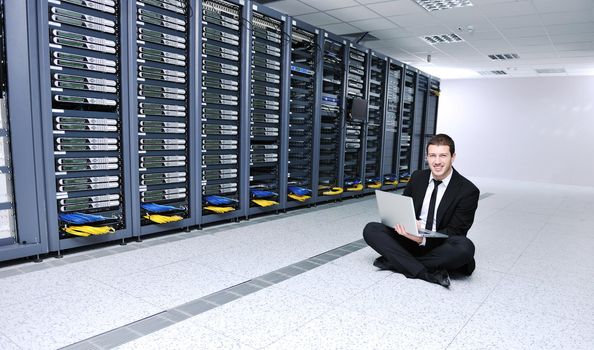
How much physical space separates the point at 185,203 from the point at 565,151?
1042cm

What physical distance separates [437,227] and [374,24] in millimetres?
4612

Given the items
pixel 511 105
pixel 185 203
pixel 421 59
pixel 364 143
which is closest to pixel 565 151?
pixel 511 105

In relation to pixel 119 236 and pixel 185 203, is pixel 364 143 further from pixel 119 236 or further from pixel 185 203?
pixel 119 236

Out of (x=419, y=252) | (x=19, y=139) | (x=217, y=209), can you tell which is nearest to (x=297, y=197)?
(x=217, y=209)

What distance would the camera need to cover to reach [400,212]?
2453mm

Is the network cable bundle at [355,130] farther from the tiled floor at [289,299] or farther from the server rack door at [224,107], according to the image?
the tiled floor at [289,299]

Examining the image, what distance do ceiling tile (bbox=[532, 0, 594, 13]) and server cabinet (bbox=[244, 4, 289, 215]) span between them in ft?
11.0

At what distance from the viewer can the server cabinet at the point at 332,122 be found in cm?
540

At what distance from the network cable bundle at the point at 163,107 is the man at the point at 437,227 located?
188 cm

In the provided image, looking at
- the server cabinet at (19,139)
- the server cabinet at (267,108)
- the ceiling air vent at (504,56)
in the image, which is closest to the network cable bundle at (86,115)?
the server cabinet at (19,139)

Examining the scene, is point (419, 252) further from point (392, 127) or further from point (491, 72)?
point (491, 72)

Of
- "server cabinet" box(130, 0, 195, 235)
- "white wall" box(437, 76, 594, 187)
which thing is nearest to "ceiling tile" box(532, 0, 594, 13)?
"server cabinet" box(130, 0, 195, 235)

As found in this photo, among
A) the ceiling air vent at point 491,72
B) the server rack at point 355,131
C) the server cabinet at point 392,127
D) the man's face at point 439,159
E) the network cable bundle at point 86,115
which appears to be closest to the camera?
the man's face at point 439,159

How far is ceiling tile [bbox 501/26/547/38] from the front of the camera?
6.17 m
